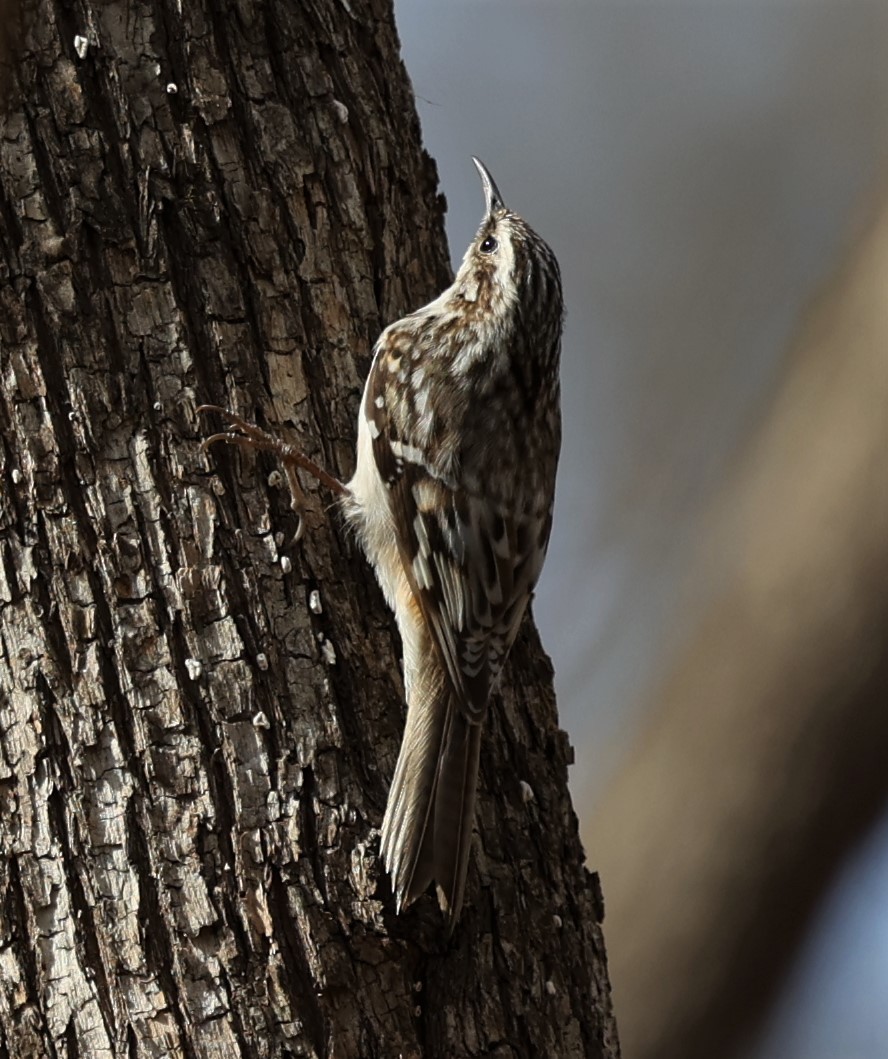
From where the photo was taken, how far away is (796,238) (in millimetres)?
4672

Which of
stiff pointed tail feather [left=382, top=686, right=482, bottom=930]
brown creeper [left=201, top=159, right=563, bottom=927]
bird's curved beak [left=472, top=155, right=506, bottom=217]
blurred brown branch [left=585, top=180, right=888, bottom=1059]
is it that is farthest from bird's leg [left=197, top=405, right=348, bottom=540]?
blurred brown branch [left=585, top=180, right=888, bottom=1059]

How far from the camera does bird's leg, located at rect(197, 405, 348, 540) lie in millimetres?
2191

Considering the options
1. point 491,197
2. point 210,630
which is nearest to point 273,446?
point 210,630

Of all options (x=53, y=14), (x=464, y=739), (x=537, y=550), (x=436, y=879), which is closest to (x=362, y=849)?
(x=436, y=879)

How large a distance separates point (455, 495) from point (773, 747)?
1.06 metres

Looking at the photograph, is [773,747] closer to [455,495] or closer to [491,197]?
[455,495]

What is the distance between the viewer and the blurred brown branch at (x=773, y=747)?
3.07m

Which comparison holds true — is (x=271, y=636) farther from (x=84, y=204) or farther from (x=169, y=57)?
(x=169, y=57)

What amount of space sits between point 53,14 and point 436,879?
1.52m

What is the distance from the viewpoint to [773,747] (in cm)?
315

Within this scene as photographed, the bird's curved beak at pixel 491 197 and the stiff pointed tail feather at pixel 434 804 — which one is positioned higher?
the bird's curved beak at pixel 491 197

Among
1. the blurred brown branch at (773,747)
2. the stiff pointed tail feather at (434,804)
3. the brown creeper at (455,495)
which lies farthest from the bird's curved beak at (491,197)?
the stiff pointed tail feather at (434,804)

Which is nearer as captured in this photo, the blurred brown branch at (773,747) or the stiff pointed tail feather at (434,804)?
the stiff pointed tail feather at (434,804)

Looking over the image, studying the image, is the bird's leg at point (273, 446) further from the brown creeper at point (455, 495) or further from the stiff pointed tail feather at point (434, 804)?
the stiff pointed tail feather at point (434, 804)
